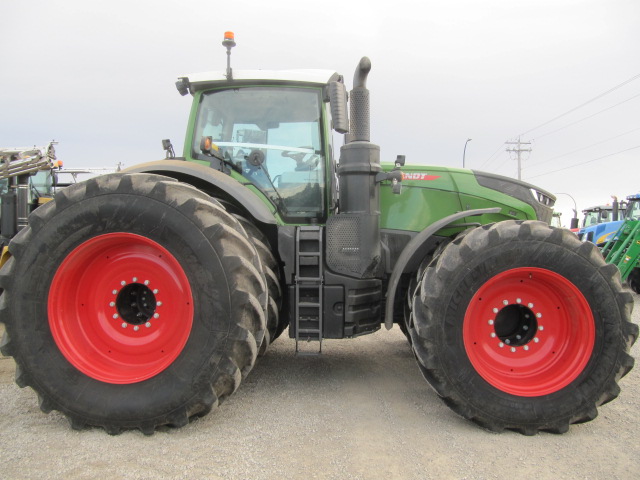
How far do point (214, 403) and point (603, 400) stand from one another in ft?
7.66

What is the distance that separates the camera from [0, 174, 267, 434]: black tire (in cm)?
279

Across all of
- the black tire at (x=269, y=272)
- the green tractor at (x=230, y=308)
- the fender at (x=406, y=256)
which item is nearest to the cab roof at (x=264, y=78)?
the green tractor at (x=230, y=308)

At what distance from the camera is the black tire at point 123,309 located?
9.15 ft

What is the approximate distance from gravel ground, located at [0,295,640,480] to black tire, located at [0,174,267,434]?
201 millimetres

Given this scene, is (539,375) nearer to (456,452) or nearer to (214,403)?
(456,452)

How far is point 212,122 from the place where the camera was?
3848 millimetres

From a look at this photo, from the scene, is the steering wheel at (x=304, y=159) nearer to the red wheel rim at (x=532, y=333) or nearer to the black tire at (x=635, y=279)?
the red wheel rim at (x=532, y=333)

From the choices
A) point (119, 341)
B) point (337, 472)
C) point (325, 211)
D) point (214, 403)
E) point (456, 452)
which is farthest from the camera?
point (325, 211)

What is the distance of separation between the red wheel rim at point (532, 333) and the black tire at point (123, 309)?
1.39 m

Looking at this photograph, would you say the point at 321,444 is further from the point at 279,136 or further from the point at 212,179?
the point at 279,136

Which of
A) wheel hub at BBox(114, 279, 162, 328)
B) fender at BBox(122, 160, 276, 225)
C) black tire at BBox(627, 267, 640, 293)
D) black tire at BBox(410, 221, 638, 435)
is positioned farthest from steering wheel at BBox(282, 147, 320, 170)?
black tire at BBox(627, 267, 640, 293)

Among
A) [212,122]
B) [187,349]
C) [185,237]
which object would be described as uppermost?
[212,122]

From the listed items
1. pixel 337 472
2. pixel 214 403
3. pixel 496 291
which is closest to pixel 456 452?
pixel 337 472

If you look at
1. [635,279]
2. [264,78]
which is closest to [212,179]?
[264,78]
